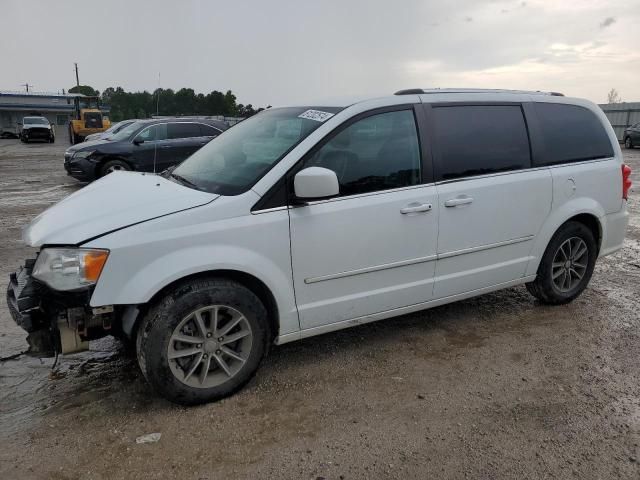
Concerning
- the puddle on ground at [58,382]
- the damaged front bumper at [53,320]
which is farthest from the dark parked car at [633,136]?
the damaged front bumper at [53,320]

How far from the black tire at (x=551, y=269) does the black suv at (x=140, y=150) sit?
8.98 m

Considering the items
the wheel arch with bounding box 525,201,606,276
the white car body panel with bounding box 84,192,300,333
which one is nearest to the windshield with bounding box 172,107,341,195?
the white car body panel with bounding box 84,192,300,333

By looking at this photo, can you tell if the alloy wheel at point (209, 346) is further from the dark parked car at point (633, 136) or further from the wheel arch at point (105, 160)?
the dark parked car at point (633, 136)

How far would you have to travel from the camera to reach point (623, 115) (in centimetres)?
3459

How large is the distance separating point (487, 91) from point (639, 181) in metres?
11.9

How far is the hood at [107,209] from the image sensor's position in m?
2.86

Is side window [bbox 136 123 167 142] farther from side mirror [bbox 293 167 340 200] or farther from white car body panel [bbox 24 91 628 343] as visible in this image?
side mirror [bbox 293 167 340 200]

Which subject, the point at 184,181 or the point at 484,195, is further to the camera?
the point at 484,195

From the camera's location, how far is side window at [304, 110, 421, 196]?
3379 millimetres

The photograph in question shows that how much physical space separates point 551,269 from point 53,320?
3.88 meters

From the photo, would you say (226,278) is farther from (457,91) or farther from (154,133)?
(154,133)

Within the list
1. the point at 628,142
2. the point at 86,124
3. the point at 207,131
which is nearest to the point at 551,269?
the point at 207,131

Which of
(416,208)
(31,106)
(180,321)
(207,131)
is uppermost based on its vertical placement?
(31,106)

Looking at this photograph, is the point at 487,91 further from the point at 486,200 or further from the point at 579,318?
the point at 579,318
